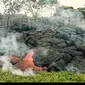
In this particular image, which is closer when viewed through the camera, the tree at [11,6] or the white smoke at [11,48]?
the white smoke at [11,48]

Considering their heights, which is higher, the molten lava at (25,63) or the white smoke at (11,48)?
the molten lava at (25,63)

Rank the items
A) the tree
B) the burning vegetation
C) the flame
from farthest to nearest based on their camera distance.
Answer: the tree
the burning vegetation
the flame

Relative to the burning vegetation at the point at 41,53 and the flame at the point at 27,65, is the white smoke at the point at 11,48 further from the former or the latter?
the flame at the point at 27,65

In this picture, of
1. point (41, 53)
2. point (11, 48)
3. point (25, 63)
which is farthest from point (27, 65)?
point (11, 48)

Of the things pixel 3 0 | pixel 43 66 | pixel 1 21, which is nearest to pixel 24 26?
pixel 3 0

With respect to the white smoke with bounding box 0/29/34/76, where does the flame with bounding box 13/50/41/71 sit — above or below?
above

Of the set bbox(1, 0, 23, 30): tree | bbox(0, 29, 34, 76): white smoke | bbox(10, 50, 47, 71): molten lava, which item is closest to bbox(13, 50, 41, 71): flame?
bbox(10, 50, 47, 71): molten lava

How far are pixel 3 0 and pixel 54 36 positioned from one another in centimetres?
1685

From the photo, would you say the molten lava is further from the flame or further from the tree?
the tree

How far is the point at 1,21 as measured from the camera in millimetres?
54000

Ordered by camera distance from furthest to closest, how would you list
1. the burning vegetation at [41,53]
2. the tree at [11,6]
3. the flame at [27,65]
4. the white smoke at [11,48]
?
the tree at [11,6], the white smoke at [11,48], the burning vegetation at [41,53], the flame at [27,65]

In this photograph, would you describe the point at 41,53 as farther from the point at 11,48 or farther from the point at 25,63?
the point at 11,48

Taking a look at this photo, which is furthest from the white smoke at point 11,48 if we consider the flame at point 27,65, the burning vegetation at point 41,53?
the flame at point 27,65

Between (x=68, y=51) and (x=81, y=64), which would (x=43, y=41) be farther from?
(x=81, y=64)
